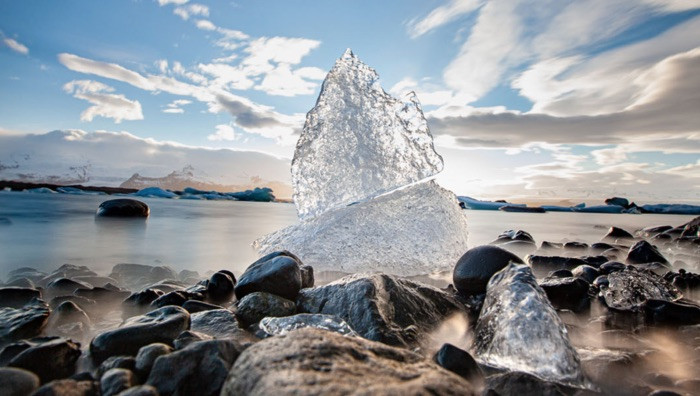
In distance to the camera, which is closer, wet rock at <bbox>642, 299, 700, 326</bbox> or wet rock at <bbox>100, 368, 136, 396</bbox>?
wet rock at <bbox>100, 368, 136, 396</bbox>

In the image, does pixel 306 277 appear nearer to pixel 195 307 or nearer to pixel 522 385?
pixel 195 307

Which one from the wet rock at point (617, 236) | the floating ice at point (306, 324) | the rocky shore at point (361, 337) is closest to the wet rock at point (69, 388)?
the rocky shore at point (361, 337)

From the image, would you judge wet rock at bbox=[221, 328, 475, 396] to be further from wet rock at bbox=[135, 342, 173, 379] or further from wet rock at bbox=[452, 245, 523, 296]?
wet rock at bbox=[452, 245, 523, 296]

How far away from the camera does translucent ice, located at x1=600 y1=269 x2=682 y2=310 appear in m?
3.03

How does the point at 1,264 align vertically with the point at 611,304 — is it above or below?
below

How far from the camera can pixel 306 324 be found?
83.4 inches

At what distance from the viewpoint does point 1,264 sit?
5168mm

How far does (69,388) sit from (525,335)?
1.92 metres

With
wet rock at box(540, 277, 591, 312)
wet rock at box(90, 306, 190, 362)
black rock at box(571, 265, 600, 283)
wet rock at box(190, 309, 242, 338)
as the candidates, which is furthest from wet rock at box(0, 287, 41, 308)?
black rock at box(571, 265, 600, 283)

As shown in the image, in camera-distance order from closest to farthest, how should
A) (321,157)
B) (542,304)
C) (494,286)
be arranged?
(542,304), (494,286), (321,157)

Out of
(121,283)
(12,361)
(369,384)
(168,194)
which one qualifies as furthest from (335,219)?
(168,194)

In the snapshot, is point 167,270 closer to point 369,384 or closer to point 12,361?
point 12,361

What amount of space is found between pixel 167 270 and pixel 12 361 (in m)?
2.77

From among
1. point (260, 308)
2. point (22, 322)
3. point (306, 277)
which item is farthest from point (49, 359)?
point (306, 277)
